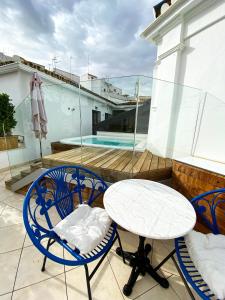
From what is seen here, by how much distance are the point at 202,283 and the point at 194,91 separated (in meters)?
2.45

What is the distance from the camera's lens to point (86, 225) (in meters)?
1.17

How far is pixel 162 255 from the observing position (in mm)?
1545

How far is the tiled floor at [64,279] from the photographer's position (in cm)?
115

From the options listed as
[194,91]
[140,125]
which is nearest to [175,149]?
[140,125]

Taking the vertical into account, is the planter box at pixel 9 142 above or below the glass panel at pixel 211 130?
below

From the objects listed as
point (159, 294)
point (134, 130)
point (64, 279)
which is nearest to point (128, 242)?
point (159, 294)

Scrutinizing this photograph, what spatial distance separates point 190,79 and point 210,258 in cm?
247

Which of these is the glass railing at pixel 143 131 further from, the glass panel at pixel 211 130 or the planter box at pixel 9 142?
the planter box at pixel 9 142

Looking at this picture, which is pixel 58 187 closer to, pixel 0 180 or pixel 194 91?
pixel 194 91

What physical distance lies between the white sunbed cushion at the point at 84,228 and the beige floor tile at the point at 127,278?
576 millimetres

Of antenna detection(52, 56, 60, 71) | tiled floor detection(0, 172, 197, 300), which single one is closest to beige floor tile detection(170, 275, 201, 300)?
tiled floor detection(0, 172, 197, 300)

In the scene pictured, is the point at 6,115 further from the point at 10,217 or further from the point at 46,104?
the point at 10,217

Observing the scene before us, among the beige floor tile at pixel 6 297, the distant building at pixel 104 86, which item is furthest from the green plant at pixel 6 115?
the beige floor tile at pixel 6 297

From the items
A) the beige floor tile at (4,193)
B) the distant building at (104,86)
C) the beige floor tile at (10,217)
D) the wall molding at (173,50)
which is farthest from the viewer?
the distant building at (104,86)
